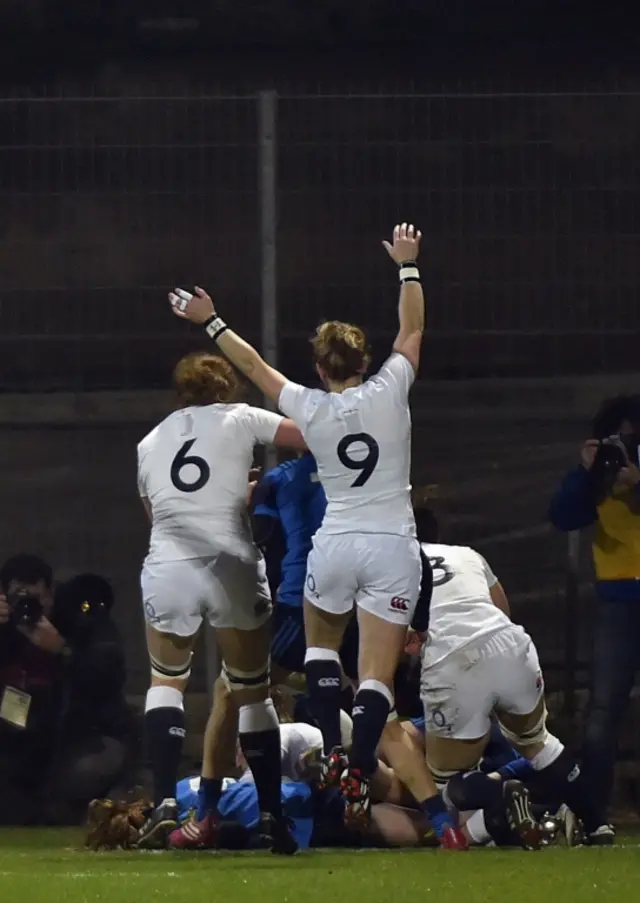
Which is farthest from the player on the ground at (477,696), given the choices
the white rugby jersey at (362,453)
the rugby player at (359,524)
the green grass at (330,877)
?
the white rugby jersey at (362,453)

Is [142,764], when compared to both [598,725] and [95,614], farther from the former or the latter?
[598,725]

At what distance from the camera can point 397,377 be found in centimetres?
645

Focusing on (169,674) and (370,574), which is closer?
(370,574)

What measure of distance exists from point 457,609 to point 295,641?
0.63 metres

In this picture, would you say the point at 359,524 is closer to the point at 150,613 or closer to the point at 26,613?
the point at 150,613

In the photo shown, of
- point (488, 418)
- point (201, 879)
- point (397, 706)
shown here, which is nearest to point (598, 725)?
point (397, 706)

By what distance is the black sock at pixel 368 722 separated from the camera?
620cm

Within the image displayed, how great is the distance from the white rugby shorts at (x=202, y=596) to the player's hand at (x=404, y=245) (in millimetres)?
1125

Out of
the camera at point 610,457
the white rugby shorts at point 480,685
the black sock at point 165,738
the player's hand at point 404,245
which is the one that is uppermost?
the player's hand at point 404,245

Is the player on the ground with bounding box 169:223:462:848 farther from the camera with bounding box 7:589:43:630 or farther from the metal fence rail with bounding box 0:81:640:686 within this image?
the camera with bounding box 7:589:43:630

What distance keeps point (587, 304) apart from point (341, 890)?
3912 mm

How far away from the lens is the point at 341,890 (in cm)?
535

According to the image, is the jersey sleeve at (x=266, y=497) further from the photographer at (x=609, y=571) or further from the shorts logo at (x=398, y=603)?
the photographer at (x=609, y=571)

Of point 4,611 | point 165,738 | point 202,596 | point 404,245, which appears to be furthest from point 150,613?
point 4,611
